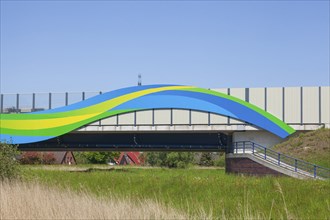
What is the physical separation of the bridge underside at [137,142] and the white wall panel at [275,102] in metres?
4.89

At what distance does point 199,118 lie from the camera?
49.7m

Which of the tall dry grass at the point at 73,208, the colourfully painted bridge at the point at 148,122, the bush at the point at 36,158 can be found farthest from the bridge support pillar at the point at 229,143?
the bush at the point at 36,158

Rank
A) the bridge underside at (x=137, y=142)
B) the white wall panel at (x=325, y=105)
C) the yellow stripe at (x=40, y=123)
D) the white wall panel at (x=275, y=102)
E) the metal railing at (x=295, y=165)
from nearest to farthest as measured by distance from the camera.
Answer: the metal railing at (x=295, y=165), the white wall panel at (x=325, y=105), the white wall panel at (x=275, y=102), the yellow stripe at (x=40, y=123), the bridge underside at (x=137, y=142)

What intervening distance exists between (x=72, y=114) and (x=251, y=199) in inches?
1383

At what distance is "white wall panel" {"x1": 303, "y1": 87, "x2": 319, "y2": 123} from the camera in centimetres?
4872

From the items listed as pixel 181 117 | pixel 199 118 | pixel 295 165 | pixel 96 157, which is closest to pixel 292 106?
pixel 199 118

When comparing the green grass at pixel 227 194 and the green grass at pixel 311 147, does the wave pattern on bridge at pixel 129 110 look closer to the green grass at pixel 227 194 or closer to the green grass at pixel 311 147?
the green grass at pixel 311 147

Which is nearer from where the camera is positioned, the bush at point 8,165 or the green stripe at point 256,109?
the bush at point 8,165

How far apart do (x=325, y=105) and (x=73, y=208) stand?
1552 inches

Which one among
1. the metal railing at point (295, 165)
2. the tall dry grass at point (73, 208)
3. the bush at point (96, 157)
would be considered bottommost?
the bush at point (96, 157)

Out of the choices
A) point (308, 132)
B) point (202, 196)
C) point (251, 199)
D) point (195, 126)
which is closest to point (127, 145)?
point (195, 126)

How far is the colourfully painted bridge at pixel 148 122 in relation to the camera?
4916 cm

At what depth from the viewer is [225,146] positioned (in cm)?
5141

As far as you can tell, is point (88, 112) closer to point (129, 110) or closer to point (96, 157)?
point (129, 110)
